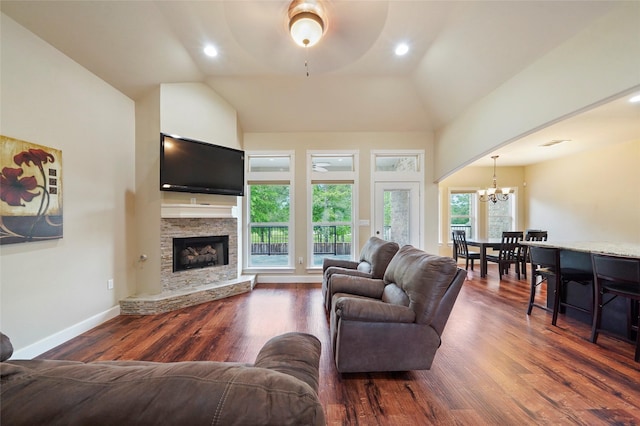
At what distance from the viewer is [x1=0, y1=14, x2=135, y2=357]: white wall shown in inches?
88.8

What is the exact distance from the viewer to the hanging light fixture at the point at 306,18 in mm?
1934

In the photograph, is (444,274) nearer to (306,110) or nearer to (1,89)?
(306,110)

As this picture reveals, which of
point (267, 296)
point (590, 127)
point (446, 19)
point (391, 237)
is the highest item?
point (446, 19)

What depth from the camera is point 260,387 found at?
58 centimetres

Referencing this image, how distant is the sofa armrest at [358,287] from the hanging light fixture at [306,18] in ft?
7.61

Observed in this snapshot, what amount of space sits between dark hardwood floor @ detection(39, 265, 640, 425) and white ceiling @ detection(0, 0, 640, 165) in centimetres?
282

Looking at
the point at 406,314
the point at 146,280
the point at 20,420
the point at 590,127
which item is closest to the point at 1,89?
the point at 146,280

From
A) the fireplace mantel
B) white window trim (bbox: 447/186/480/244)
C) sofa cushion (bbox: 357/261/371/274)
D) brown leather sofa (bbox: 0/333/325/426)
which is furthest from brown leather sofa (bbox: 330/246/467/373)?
white window trim (bbox: 447/186/480/244)

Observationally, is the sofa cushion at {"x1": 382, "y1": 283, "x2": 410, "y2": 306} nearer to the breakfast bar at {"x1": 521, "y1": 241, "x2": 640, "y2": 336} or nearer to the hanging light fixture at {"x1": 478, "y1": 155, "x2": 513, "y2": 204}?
the breakfast bar at {"x1": 521, "y1": 241, "x2": 640, "y2": 336}

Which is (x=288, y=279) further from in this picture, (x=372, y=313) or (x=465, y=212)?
(x=465, y=212)

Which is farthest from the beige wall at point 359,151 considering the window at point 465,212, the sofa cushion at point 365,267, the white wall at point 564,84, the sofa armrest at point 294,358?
the sofa armrest at point 294,358

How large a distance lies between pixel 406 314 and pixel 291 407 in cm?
160

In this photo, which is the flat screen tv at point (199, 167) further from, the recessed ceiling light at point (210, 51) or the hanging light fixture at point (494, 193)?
the hanging light fixture at point (494, 193)

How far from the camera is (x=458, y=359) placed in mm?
2305
